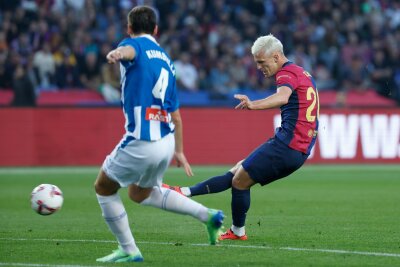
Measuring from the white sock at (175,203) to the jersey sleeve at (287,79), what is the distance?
2.06 metres

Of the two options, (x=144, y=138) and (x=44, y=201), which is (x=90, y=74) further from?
(x=144, y=138)

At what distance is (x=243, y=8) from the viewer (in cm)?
2784

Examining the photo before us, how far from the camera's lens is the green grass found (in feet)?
27.7

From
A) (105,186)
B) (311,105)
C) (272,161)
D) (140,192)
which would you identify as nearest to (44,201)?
(105,186)

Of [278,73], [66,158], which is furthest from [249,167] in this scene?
[66,158]

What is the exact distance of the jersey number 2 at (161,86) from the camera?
7.97 metres

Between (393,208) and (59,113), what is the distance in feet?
35.8

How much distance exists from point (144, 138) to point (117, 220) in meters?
0.78

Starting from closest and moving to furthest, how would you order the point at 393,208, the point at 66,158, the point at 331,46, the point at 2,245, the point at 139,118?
the point at 139,118 < the point at 2,245 < the point at 393,208 < the point at 66,158 < the point at 331,46

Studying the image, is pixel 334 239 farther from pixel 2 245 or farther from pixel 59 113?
pixel 59 113

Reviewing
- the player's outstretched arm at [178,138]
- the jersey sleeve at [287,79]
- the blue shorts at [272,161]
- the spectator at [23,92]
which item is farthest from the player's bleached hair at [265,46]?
the spectator at [23,92]

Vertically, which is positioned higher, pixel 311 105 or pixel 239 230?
pixel 311 105

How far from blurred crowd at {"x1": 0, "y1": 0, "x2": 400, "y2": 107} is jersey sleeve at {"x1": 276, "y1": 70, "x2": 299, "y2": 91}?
13.8m

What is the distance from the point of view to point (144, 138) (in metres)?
7.84
